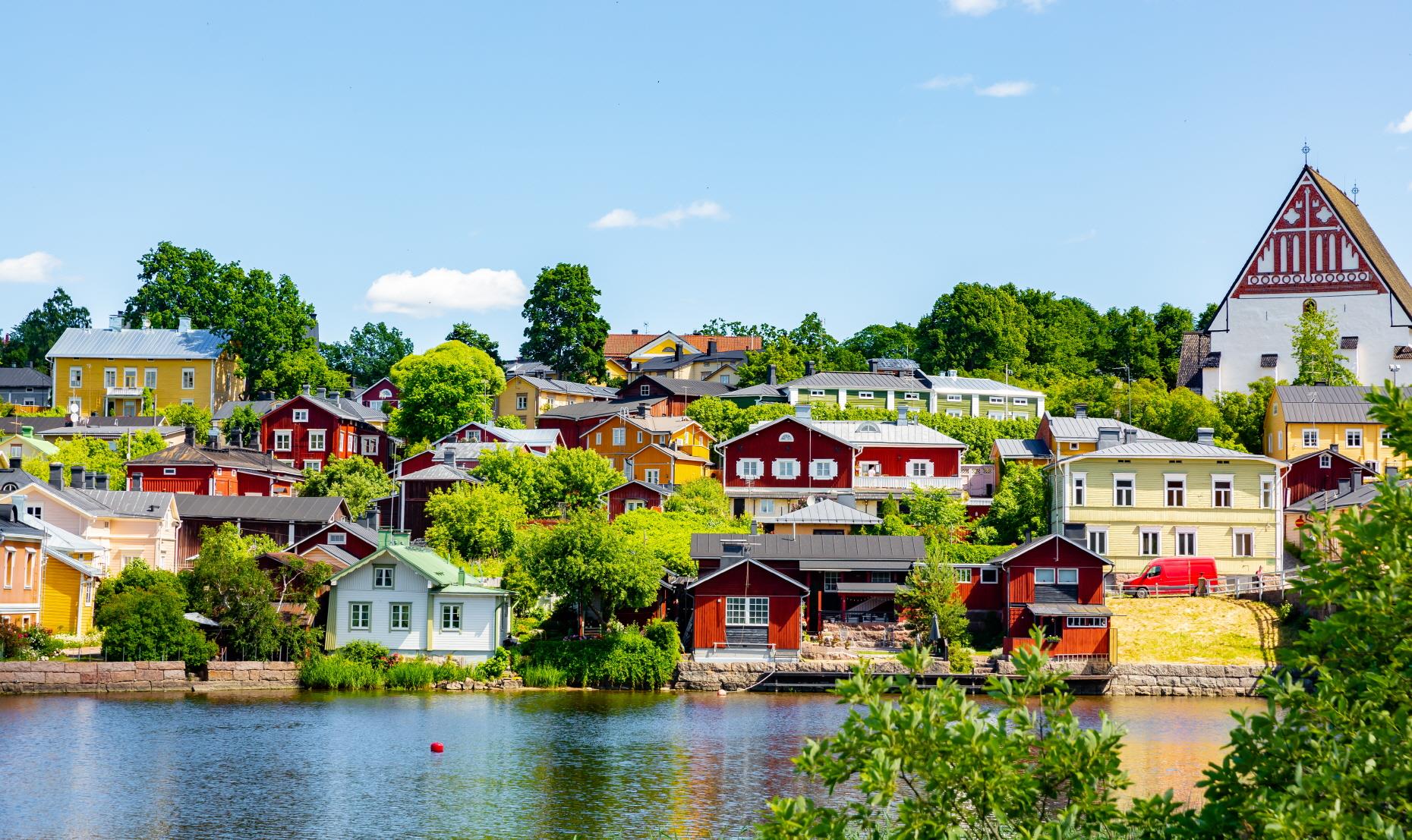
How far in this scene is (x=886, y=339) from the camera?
117875 millimetres

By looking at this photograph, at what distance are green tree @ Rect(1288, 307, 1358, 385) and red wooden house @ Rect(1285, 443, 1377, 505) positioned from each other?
12.8 meters

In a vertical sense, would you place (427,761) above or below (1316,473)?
below

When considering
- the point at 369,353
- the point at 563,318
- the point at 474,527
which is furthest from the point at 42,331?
the point at 474,527

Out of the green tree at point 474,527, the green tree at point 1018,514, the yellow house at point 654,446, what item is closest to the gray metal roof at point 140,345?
the yellow house at point 654,446

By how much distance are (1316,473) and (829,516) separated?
25230 millimetres

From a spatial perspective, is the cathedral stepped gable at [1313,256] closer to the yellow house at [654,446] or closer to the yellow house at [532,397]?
the yellow house at [654,446]

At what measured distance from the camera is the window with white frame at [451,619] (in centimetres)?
5181

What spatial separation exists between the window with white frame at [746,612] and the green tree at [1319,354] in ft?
148

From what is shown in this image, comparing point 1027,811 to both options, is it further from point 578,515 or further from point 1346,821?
point 578,515

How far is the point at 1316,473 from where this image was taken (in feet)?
235

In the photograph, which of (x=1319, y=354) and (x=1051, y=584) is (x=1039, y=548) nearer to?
(x=1051, y=584)

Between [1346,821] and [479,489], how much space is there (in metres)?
60.0

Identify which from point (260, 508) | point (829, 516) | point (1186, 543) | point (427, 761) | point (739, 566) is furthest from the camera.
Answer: point (260, 508)

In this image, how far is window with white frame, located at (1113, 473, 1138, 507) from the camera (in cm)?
6175
